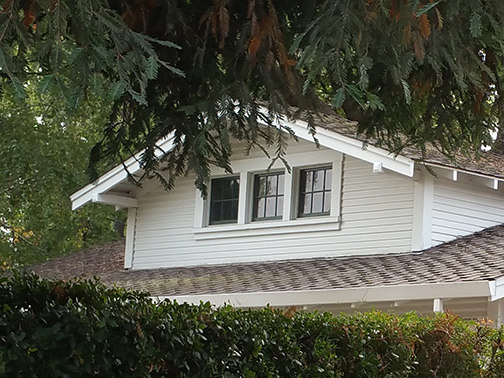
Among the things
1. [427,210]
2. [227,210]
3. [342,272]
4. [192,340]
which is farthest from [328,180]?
[192,340]

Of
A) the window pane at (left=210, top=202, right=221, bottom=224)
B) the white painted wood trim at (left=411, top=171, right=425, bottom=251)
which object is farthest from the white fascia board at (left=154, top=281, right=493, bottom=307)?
the window pane at (left=210, top=202, right=221, bottom=224)

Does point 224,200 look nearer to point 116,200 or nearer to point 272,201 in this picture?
point 272,201

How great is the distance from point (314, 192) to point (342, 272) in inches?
89.2

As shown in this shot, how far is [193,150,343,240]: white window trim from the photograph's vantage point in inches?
600

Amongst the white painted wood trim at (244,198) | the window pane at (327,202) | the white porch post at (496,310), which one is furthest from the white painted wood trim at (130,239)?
the white porch post at (496,310)

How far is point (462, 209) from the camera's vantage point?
48.1 feet

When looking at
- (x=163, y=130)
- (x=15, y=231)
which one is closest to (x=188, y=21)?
(x=163, y=130)

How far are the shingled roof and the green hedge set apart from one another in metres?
4.66

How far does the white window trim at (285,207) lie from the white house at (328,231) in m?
0.02

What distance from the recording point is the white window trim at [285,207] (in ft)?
50.0

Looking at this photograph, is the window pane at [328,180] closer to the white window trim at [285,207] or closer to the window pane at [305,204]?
the white window trim at [285,207]

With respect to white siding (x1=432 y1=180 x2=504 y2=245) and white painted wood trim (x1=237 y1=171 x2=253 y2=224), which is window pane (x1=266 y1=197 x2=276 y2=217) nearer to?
white painted wood trim (x1=237 y1=171 x2=253 y2=224)

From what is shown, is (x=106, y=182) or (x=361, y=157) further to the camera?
(x=106, y=182)

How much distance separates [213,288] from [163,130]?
8237 mm
